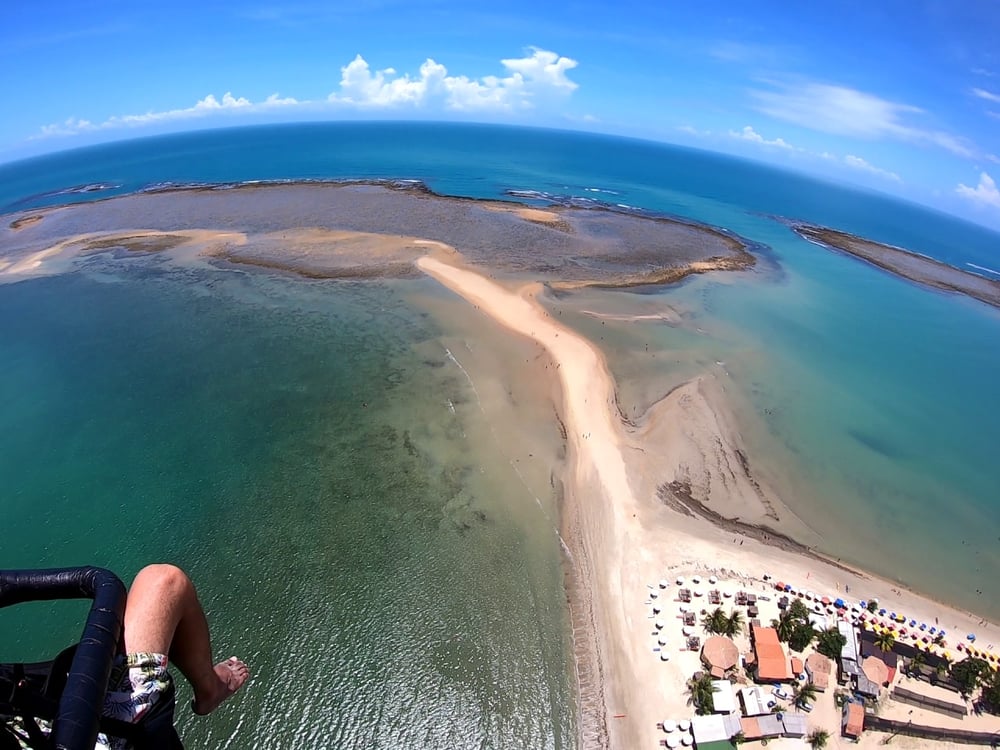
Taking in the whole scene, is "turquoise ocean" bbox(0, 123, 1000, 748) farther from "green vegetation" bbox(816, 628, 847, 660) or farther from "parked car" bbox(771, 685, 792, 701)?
"parked car" bbox(771, 685, 792, 701)

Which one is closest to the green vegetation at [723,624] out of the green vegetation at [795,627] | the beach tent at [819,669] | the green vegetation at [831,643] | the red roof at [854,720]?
the green vegetation at [795,627]

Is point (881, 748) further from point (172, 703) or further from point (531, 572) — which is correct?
point (172, 703)

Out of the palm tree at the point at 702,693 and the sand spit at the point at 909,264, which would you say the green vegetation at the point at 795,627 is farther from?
the sand spit at the point at 909,264

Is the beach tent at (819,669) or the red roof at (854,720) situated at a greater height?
the beach tent at (819,669)

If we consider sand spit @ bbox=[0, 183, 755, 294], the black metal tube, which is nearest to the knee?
the black metal tube

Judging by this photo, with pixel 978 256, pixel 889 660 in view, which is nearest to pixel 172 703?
pixel 889 660

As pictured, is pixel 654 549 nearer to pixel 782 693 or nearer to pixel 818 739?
pixel 782 693
